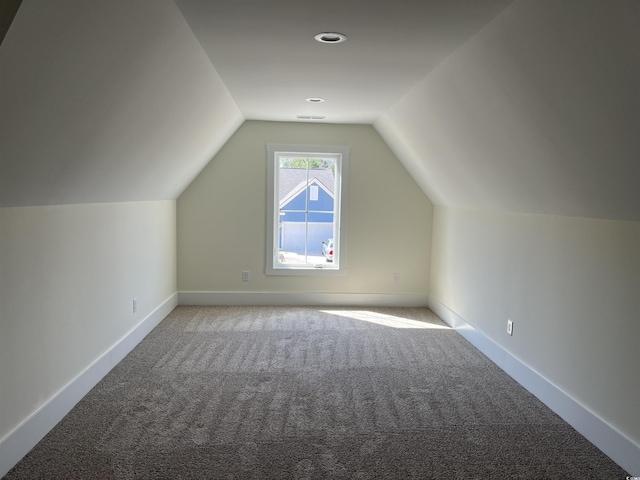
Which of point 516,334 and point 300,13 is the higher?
point 300,13

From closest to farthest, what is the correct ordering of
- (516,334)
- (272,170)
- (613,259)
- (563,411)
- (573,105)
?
1. (573,105)
2. (613,259)
3. (563,411)
4. (516,334)
5. (272,170)

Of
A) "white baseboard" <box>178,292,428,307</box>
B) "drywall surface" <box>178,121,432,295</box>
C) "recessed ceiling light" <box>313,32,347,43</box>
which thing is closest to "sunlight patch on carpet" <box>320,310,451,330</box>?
"white baseboard" <box>178,292,428,307</box>

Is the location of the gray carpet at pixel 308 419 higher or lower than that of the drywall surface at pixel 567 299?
lower

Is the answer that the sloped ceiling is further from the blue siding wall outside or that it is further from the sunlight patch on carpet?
the sunlight patch on carpet

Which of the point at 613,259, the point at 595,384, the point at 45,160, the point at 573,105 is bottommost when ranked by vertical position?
the point at 595,384

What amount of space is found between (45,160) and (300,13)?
4.32 ft

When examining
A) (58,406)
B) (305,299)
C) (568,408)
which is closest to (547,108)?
(568,408)

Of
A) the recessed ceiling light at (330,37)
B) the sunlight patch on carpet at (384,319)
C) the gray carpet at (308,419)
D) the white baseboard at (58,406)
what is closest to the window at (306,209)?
the sunlight patch on carpet at (384,319)

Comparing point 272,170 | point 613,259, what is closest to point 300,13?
point 613,259

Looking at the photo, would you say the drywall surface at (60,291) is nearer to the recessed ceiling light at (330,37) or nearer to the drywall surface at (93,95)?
the drywall surface at (93,95)

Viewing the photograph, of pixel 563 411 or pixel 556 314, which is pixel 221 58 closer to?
pixel 556 314

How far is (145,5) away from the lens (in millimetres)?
2006

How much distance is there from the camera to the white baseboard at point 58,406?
7.70 feet

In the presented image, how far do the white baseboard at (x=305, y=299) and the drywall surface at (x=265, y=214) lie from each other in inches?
2.4
